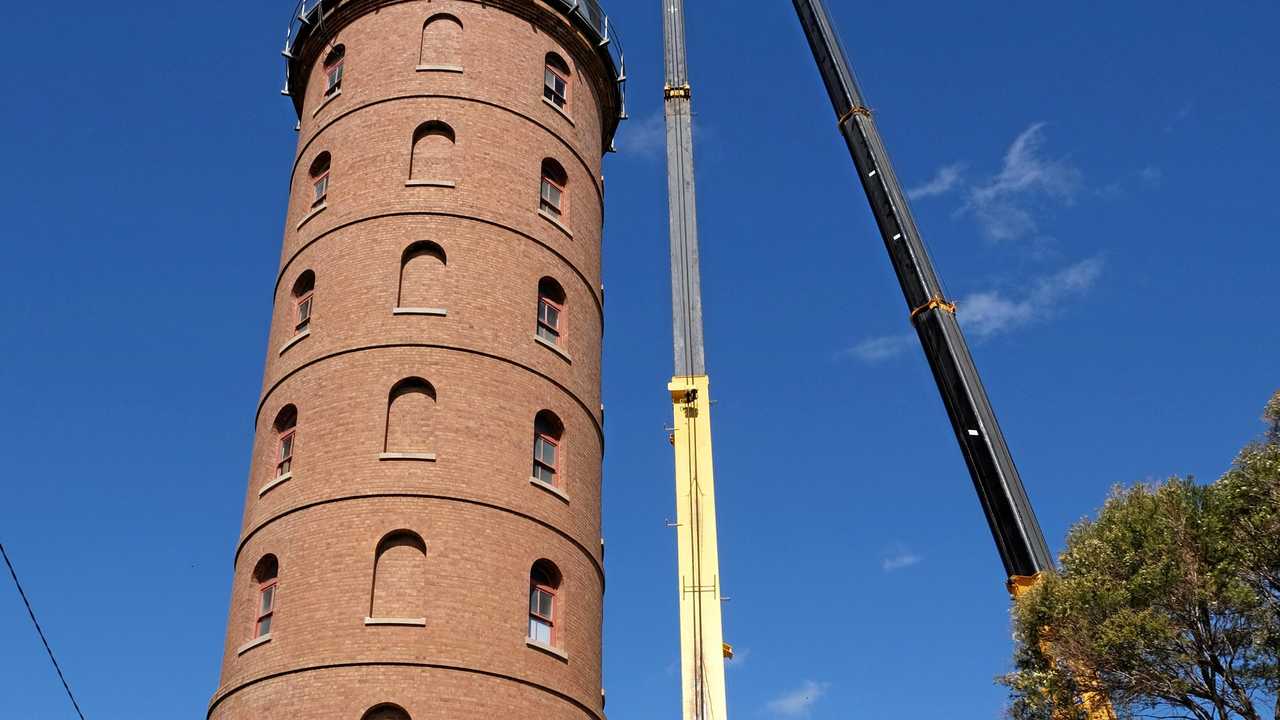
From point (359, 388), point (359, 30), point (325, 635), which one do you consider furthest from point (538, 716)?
point (359, 30)

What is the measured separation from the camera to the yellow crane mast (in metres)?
30.4

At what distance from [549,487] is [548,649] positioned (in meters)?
3.17

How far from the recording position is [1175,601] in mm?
22453

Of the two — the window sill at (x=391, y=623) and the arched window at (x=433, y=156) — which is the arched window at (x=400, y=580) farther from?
the arched window at (x=433, y=156)

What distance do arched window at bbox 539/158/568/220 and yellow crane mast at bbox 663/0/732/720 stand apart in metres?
6.30

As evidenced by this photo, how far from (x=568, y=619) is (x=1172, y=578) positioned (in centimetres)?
1053

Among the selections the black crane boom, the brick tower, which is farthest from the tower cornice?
the black crane boom

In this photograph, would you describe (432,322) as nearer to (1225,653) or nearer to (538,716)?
(538,716)

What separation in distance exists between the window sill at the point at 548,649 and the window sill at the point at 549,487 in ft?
9.75

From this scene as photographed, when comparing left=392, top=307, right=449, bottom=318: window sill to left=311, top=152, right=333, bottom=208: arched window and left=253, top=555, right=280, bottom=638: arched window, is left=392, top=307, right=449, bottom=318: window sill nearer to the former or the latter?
left=311, top=152, right=333, bottom=208: arched window

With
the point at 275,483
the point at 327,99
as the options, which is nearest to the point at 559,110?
the point at 327,99

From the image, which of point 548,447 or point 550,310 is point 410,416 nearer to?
point 548,447

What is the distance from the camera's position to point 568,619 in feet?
83.7

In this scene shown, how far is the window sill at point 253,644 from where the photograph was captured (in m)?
24.0
